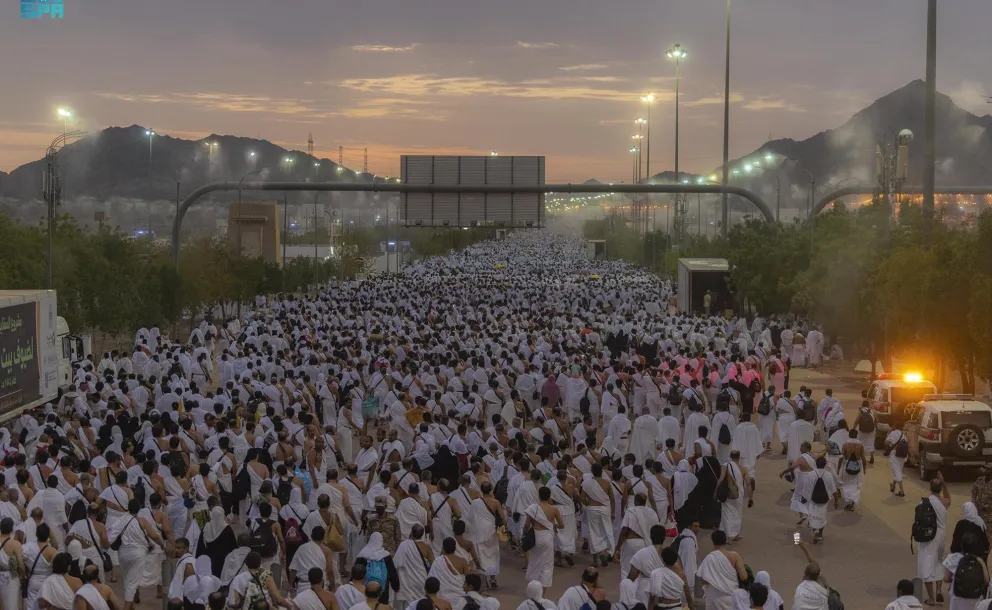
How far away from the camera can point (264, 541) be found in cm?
1106

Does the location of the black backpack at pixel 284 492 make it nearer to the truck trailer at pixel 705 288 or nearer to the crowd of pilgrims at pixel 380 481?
the crowd of pilgrims at pixel 380 481

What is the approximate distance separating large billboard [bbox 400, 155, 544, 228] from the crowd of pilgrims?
1587 cm

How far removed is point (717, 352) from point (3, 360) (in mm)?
15429

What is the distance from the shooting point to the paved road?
13.5 m

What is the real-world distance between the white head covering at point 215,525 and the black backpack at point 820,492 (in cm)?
701

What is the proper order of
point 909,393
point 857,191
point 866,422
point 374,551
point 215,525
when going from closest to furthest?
1. point 374,551
2. point 215,525
3. point 866,422
4. point 909,393
5. point 857,191

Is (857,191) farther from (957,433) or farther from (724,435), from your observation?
(724,435)

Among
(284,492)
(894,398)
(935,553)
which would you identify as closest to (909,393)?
(894,398)

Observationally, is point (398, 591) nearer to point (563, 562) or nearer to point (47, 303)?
point (563, 562)

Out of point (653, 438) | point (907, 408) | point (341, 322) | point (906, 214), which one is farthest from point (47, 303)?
point (906, 214)

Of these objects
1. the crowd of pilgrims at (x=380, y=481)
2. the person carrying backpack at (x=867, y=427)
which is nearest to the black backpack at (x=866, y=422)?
the person carrying backpack at (x=867, y=427)

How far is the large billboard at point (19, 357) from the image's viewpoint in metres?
18.9

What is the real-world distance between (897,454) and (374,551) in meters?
9.48

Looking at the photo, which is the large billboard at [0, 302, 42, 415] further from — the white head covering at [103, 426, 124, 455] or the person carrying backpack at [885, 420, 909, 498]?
the person carrying backpack at [885, 420, 909, 498]
